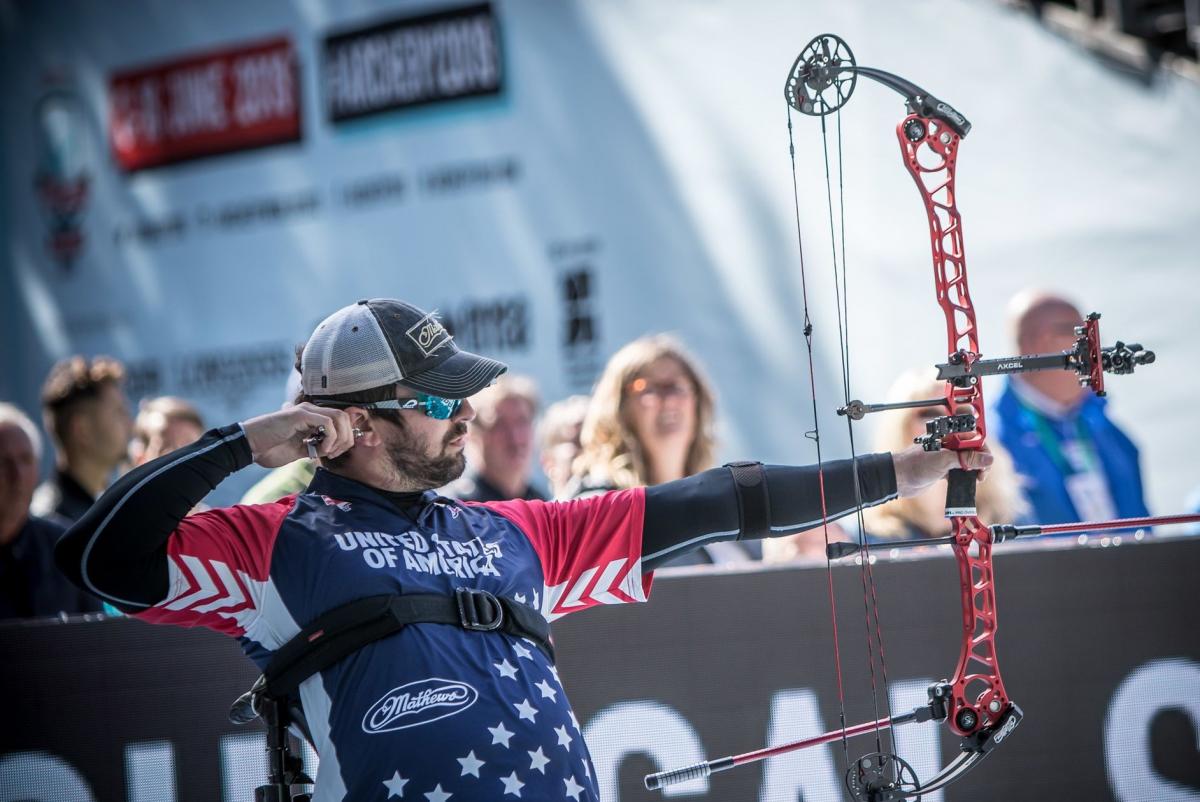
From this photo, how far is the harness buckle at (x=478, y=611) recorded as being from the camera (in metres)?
2.25

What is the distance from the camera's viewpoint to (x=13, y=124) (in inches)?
Result: 345

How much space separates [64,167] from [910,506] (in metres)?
6.42

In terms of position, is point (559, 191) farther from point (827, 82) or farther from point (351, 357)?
point (351, 357)

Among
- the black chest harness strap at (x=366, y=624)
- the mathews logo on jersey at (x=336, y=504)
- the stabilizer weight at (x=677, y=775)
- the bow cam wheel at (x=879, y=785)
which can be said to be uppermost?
the mathews logo on jersey at (x=336, y=504)

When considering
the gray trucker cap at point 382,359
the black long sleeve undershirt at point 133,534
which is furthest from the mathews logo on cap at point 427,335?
the black long sleeve undershirt at point 133,534

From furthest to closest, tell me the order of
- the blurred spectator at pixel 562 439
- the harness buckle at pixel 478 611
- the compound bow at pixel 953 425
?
the blurred spectator at pixel 562 439 < the compound bow at pixel 953 425 < the harness buckle at pixel 478 611

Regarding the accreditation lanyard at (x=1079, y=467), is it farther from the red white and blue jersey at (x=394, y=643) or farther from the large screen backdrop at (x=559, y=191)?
the red white and blue jersey at (x=394, y=643)

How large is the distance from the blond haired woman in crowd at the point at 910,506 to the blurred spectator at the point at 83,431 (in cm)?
223

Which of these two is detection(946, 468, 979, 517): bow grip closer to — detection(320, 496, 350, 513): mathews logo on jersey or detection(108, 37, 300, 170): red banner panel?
detection(320, 496, 350, 513): mathews logo on jersey

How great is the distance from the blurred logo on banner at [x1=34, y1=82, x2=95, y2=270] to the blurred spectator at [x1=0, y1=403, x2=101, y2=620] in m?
4.92

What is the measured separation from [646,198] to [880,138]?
1238mm

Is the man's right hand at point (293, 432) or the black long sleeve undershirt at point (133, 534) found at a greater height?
the man's right hand at point (293, 432)

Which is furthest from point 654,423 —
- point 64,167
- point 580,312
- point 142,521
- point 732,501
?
point 64,167

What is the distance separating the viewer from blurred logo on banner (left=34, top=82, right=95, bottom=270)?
8430 mm
